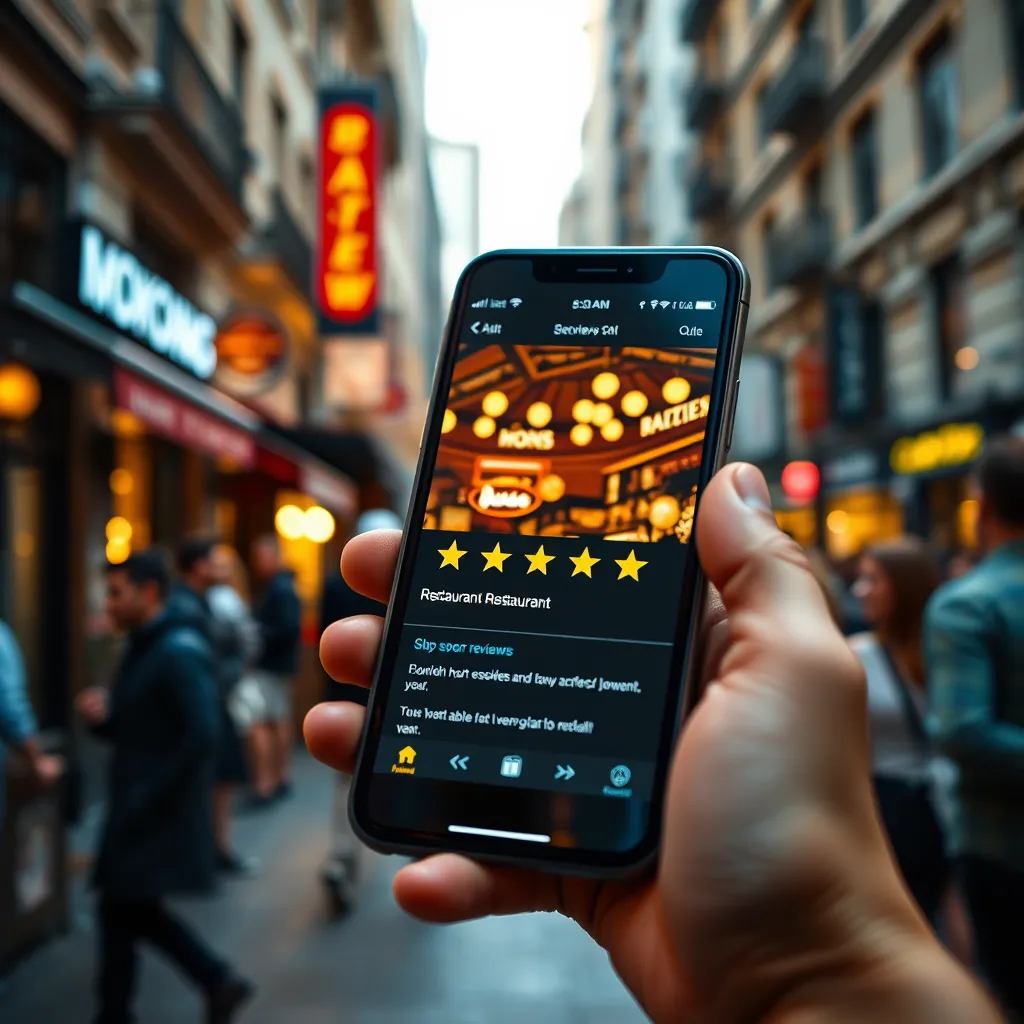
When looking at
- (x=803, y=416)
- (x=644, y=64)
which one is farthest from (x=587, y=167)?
(x=803, y=416)

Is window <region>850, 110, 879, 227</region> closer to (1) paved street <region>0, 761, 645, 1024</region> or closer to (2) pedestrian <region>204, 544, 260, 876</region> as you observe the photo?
(2) pedestrian <region>204, 544, 260, 876</region>

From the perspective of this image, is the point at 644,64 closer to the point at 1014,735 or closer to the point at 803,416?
the point at 803,416

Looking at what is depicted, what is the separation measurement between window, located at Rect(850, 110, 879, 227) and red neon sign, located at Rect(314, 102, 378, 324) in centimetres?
1003

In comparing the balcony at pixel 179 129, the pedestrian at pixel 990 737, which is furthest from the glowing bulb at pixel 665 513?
the balcony at pixel 179 129

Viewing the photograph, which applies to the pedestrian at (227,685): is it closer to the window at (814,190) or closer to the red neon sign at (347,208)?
the red neon sign at (347,208)

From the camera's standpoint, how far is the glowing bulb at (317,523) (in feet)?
55.8

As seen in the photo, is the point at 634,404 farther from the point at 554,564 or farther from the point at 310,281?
the point at 310,281

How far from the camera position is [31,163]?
9016mm

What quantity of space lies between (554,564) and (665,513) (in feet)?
0.62

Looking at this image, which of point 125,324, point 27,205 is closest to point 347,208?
point 27,205

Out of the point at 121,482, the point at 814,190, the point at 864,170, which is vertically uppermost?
the point at 814,190

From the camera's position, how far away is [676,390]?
5.93 feet

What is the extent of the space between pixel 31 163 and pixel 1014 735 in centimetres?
866

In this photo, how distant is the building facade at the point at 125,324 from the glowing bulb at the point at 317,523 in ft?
0.19
